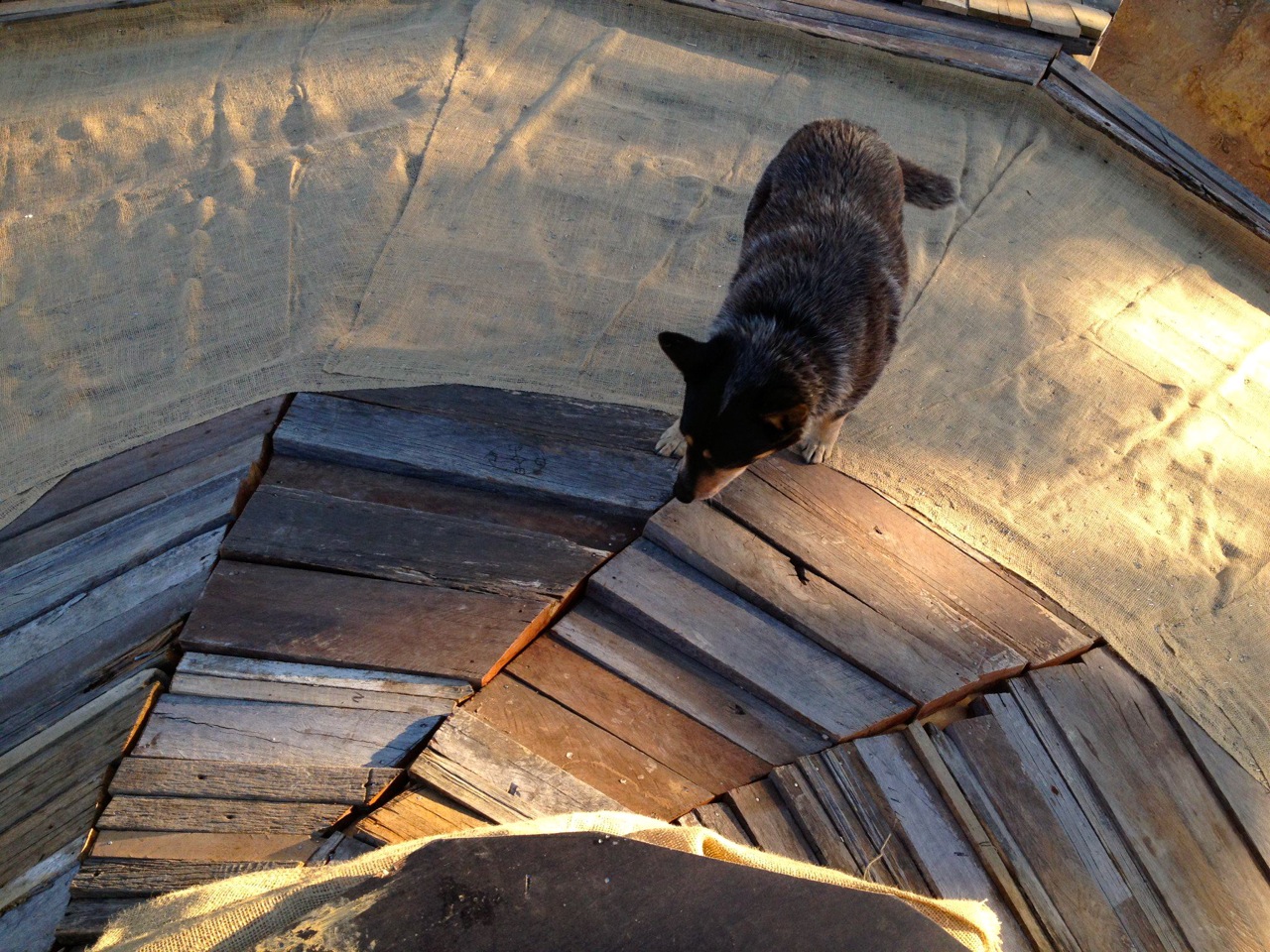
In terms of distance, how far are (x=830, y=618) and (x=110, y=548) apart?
238cm

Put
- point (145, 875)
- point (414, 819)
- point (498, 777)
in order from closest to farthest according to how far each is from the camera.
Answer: point (145, 875) < point (414, 819) < point (498, 777)

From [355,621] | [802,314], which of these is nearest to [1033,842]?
[802,314]

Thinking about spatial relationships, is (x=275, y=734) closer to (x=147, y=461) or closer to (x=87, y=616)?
(x=87, y=616)

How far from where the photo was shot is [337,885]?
1470 mm

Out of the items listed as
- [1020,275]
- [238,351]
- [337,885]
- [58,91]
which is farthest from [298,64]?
[337,885]

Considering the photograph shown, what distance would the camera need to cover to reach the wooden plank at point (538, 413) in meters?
3.32

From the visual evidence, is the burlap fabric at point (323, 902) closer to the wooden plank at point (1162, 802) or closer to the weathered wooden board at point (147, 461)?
the wooden plank at point (1162, 802)

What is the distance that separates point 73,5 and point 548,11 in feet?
8.56

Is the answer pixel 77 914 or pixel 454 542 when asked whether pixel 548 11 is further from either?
pixel 77 914

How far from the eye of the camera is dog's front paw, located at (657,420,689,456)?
10.6ft

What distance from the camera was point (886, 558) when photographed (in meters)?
2.99

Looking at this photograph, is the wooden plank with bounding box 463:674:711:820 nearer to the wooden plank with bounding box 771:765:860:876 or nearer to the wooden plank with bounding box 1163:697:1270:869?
the wooden plank with bounding box 771:765:860:876

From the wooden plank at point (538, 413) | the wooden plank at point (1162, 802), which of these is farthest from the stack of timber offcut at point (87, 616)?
the wooden plank at point (1162, 802)

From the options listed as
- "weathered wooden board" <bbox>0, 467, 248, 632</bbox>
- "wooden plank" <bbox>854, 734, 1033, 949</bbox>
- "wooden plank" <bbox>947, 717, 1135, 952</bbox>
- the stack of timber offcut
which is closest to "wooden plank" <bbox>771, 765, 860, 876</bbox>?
"wooden plank" <bbox>854, 734, 1033, 949</bbox>
